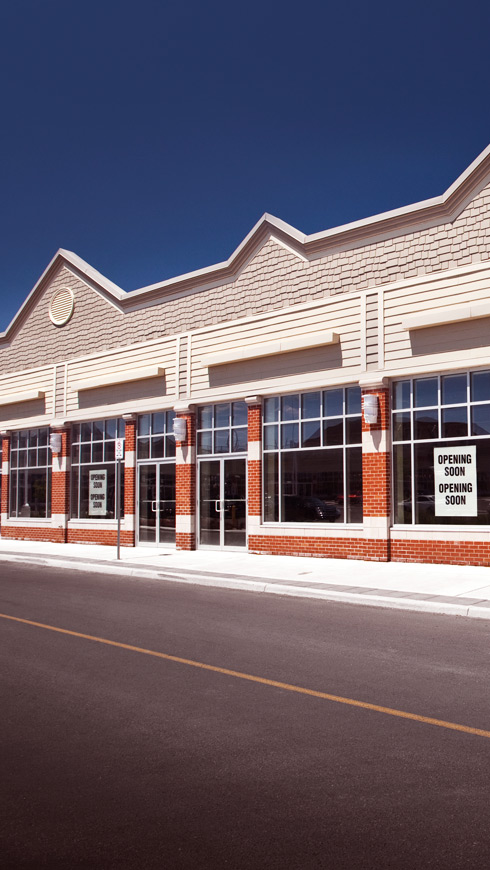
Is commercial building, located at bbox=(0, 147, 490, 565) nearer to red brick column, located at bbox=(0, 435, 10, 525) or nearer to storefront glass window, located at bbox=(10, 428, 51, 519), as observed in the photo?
storefront glass window, located at bbox=(10, 428, 51, 519)

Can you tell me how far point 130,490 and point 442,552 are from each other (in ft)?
32.3

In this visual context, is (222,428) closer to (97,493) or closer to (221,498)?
(221,498)

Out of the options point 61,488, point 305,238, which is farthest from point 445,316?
point 61,488

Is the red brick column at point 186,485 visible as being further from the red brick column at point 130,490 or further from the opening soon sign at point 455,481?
the opening soon sign at point 455,481

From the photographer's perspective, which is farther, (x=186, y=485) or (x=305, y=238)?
(x=186, y=485)

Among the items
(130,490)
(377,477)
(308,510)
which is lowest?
(308,510)

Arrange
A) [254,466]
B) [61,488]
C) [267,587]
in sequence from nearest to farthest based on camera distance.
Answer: [267,587]
[254,466]
[61,488]

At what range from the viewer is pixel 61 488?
79.9 feet

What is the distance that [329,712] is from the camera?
5.96 m

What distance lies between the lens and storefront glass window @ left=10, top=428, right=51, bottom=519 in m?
25.4

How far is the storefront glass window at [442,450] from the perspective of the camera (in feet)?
50.3

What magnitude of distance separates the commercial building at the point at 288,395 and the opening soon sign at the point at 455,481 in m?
0.03

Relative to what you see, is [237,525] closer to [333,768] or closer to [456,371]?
[456,371]

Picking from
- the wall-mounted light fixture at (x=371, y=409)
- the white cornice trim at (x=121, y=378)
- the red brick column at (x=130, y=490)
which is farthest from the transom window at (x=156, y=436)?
the wall-mounted light fixture at (x=371, y=409)
